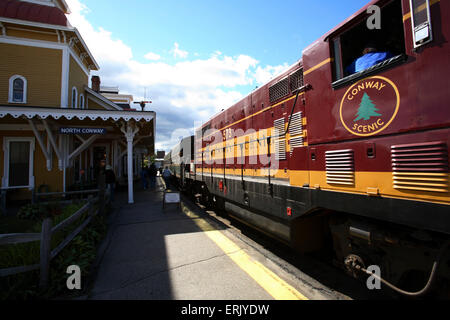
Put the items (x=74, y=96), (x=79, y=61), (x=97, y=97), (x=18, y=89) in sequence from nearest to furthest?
(x=18, y=89) < (x=74, y=96) < (x=79, y=61) < (x=97, y=97)

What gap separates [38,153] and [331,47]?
41.5ft

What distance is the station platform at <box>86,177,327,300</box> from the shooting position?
2.96 meters

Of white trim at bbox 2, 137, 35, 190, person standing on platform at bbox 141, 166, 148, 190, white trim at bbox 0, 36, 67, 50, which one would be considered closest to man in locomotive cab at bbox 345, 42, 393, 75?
white trim at bbox 2, 137, 35, 190

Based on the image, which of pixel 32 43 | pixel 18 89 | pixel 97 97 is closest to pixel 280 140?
pixel 18 89

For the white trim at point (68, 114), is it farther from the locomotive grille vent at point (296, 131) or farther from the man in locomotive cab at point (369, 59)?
the man in locomotive cab at point (369, 59)

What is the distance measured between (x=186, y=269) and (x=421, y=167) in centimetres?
323

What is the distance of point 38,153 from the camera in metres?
10.8

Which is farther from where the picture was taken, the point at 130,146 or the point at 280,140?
the point at 130,146

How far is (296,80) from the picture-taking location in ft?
13.3

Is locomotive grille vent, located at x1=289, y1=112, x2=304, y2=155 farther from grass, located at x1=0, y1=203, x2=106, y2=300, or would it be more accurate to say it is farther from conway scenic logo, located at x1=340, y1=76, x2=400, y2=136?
grass, located at x1=0, y1=203, x2=106, y2=300

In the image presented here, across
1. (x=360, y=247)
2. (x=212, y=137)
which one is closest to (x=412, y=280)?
(x=360, y=247)

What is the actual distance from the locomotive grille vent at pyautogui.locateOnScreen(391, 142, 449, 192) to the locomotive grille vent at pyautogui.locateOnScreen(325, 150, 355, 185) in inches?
17.4

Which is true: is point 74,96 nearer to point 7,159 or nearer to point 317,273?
point 7,159
